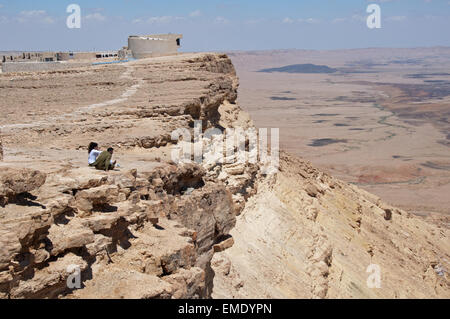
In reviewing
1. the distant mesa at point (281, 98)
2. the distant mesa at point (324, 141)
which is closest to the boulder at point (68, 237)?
the distant mesa at point (324, 141)

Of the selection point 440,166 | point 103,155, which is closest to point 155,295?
point 103,155

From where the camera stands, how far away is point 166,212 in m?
6.99

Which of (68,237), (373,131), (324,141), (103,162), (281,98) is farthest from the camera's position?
(281,98)

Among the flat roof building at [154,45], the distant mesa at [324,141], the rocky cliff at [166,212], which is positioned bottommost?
the distant mesa at [324,141]

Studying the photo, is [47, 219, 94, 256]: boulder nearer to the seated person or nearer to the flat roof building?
the seated person

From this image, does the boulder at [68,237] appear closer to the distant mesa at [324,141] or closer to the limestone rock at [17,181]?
the limestone rock at [17,181]

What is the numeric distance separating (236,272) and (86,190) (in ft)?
13.8

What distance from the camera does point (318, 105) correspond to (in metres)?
90.9

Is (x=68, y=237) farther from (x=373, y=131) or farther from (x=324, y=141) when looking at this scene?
(x=373, y=131)

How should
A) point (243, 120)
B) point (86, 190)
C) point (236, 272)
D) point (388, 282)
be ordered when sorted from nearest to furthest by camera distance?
point (86, 190)
point (236, 272)
point (388, 282)
point (243, 120)

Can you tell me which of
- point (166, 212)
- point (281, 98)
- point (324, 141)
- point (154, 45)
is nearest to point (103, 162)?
point (166, 212)

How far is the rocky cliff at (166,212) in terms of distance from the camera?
4.74 meters

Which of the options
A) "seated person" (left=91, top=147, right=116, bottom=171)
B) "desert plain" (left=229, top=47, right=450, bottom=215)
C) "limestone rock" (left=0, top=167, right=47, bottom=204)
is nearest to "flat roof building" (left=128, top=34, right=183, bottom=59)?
"seated person" (left=91, top=147, right=116, bottom=171)

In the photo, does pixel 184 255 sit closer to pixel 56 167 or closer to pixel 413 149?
pixel 56 167
